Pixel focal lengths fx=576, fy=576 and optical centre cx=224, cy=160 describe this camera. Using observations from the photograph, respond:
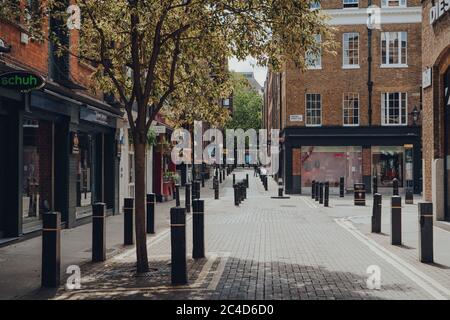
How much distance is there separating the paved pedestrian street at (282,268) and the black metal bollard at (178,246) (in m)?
0.20

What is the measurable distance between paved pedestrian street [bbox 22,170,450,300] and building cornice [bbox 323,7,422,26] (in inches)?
873

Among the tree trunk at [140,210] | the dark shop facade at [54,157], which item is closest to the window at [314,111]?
the dark shop facade at [54,157]

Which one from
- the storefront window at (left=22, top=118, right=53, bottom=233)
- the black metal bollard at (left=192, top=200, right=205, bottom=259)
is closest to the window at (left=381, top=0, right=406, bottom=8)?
the storefront window at (left=22, top=118, right=53, bottom=233)

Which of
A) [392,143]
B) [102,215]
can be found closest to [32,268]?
[102,215]

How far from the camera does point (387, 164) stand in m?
35.8

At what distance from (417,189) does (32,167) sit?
26697mm

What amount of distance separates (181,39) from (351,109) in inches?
1051

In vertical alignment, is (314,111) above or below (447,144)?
above

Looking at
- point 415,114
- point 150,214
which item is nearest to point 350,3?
point 415,114

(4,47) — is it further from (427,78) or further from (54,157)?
(427,78)

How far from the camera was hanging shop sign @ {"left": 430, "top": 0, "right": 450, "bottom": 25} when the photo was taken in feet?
49.3

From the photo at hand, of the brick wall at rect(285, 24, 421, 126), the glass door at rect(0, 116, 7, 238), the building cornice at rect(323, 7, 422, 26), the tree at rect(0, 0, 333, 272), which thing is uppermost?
the building cornice at rect(323, 7, 422, 26)

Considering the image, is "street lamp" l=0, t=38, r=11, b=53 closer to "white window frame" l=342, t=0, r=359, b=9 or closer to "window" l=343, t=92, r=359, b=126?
"window" l=343, t=92, r=359, b=126
